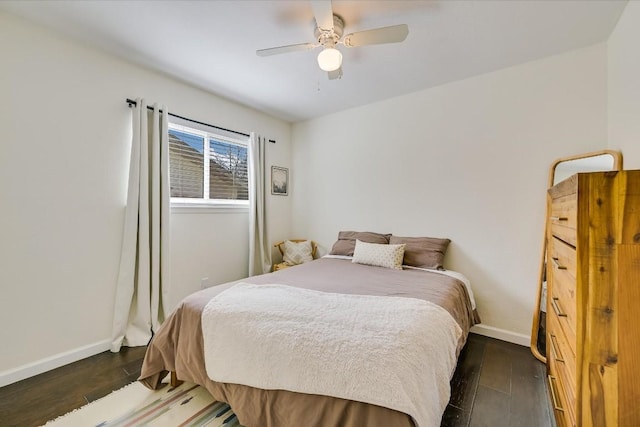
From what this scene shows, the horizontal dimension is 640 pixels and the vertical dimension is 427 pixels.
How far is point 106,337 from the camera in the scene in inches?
89.9

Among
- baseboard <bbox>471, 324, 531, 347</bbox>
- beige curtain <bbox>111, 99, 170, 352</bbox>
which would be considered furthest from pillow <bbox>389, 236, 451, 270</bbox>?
beige curtain <bbox>111, 99, 170, 352</bbox>

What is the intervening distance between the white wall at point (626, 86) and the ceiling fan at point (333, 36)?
1.42 metres

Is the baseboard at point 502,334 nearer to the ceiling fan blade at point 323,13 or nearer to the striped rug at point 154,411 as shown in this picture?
the striped rug at point 154,411

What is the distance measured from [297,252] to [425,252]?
1635 millimetres

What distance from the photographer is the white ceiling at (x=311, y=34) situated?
5.73 ft

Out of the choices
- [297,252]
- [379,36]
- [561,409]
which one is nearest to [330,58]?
[379,36]

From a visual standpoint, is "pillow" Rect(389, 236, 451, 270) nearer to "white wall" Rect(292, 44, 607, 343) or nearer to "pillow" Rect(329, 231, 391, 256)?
"white wall" Rect(292, 44, 607, 343)

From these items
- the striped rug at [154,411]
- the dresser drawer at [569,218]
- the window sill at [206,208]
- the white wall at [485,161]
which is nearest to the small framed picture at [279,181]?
the window sill at [206,208]

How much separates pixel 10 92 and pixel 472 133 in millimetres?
3747

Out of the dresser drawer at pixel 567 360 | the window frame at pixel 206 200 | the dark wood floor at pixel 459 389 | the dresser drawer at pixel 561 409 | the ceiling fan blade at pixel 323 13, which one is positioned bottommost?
the dark wood floor at pixel 459 389

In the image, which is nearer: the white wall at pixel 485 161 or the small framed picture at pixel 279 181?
the white wall at pixel 485 161

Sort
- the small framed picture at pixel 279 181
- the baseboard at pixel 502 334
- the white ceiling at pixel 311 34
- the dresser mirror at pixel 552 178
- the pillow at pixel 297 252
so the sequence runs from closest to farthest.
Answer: the white ceiling at pixel 311 34 < the dresser mirror at pixel 552 178 < the baseboard at pixel 502 334 < the pillow at pixel 297 252 < the small framed picture at pixel 279 181

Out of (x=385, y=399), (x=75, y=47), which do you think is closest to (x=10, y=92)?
(x=75, y=47)

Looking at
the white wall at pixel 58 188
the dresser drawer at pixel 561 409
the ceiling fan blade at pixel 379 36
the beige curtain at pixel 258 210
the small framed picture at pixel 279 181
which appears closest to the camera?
the dresser drawer at pixel 561 409
